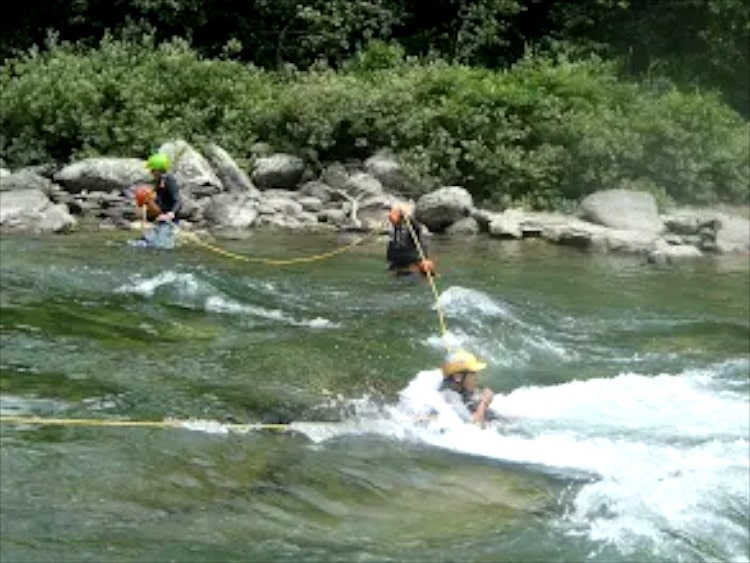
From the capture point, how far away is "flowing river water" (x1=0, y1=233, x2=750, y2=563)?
7.51m

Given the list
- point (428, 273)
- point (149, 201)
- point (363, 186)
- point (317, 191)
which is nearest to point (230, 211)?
point (317, 191)

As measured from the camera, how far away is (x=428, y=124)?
2392 cm

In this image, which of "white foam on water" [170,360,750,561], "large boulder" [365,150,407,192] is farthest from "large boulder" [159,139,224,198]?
"white foam on water" [170,360,750,561]

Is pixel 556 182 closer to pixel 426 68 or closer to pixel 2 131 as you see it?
pixel 426 68

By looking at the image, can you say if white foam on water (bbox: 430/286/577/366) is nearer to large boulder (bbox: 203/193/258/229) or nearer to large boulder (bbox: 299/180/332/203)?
large boulder (bbox: 203/193/258/229)

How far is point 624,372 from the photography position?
1226cm

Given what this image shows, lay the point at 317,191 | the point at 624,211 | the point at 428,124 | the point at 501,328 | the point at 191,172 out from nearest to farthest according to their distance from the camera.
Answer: the point at 501,328 < the point at 624,211 < the point at 191,172 < the point at 317,191 < the point at 428,124

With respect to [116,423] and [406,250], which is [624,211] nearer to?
[406,250]

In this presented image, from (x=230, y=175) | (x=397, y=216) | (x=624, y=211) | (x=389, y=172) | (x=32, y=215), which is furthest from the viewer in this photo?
(x=389, y=172)

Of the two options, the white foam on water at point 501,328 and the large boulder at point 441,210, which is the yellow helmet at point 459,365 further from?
the large boulder at point 441,210

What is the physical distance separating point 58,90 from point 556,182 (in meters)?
9.82

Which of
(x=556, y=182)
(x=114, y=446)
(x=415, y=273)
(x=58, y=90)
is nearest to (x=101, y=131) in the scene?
(x=58, y=90)

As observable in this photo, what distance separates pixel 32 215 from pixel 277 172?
5.50 m

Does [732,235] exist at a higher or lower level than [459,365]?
lower
